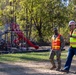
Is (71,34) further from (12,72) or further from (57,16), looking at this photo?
(57,16)

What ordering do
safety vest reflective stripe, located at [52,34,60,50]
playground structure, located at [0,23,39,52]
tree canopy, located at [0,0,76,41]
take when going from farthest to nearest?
tree canopy, located at [0,0,76,41]
playground structure, located at [0,23,39,52]
safety vest reflective stripe, located at [52,34,60,50]

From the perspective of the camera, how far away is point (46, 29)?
43312 mm

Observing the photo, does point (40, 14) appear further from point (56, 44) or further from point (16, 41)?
point (56, 44)

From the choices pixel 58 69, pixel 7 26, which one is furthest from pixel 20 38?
pixel 58 69

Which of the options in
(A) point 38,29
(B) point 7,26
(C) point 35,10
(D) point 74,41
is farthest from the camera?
(A) point 38,29

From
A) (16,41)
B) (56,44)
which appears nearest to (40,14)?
(16,41)

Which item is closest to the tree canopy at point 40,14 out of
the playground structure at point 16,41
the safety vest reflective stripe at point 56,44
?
the playground structure at point 16,41

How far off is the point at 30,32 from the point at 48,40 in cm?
432

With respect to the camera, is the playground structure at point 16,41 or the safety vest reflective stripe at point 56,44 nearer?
the safety vest reflective stripe at point 56,44

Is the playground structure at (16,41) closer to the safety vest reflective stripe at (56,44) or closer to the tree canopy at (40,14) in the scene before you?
the tree canopy at (40,14)

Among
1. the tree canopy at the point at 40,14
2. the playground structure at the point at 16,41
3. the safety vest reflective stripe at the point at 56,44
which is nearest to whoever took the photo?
the safety vest reflective stripe at the point at 56,44

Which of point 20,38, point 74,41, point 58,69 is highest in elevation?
point 74,41

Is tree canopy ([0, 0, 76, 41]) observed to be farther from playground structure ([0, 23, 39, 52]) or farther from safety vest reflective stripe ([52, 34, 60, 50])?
safety vest reflective stripe ([52, 34, 60, 50])

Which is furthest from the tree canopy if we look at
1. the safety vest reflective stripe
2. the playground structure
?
the safety vest reflective stripe
